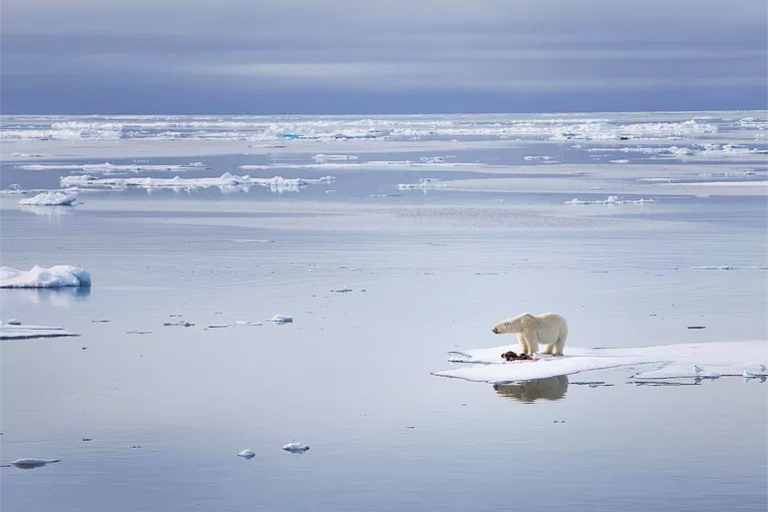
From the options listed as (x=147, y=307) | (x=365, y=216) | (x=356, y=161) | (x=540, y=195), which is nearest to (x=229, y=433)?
(x=147, y=307)

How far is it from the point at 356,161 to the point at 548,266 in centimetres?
2411

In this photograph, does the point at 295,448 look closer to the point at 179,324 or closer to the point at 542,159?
the point at 179,324

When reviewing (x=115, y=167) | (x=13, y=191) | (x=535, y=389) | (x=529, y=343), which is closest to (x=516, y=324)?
(x=529, y=343)

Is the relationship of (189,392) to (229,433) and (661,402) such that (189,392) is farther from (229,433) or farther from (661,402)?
(661,402)

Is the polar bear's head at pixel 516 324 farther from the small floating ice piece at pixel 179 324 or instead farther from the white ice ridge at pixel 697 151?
the white ice ridge at pixel 697 151

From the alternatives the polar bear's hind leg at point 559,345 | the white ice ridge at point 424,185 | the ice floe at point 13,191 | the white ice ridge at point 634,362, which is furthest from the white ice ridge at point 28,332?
the white ice ridge at point 424,185

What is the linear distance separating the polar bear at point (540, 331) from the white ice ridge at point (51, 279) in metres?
4.66

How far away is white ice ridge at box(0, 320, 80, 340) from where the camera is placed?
954 centimetres

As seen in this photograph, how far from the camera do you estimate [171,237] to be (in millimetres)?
16453

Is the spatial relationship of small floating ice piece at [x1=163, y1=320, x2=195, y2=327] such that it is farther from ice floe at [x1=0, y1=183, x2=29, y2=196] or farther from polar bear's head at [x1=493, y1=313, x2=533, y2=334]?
ice floe at [x1=0, y1=183, x2=29, y2=196]

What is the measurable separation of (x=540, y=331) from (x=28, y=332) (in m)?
3.49

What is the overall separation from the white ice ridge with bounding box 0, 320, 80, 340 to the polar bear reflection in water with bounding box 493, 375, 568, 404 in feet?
10.8

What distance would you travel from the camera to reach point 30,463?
20.7 ft

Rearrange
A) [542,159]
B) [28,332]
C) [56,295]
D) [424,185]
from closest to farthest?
1. [28,332]
2. [56,295]
3. [424,185]
4. [542,159]
